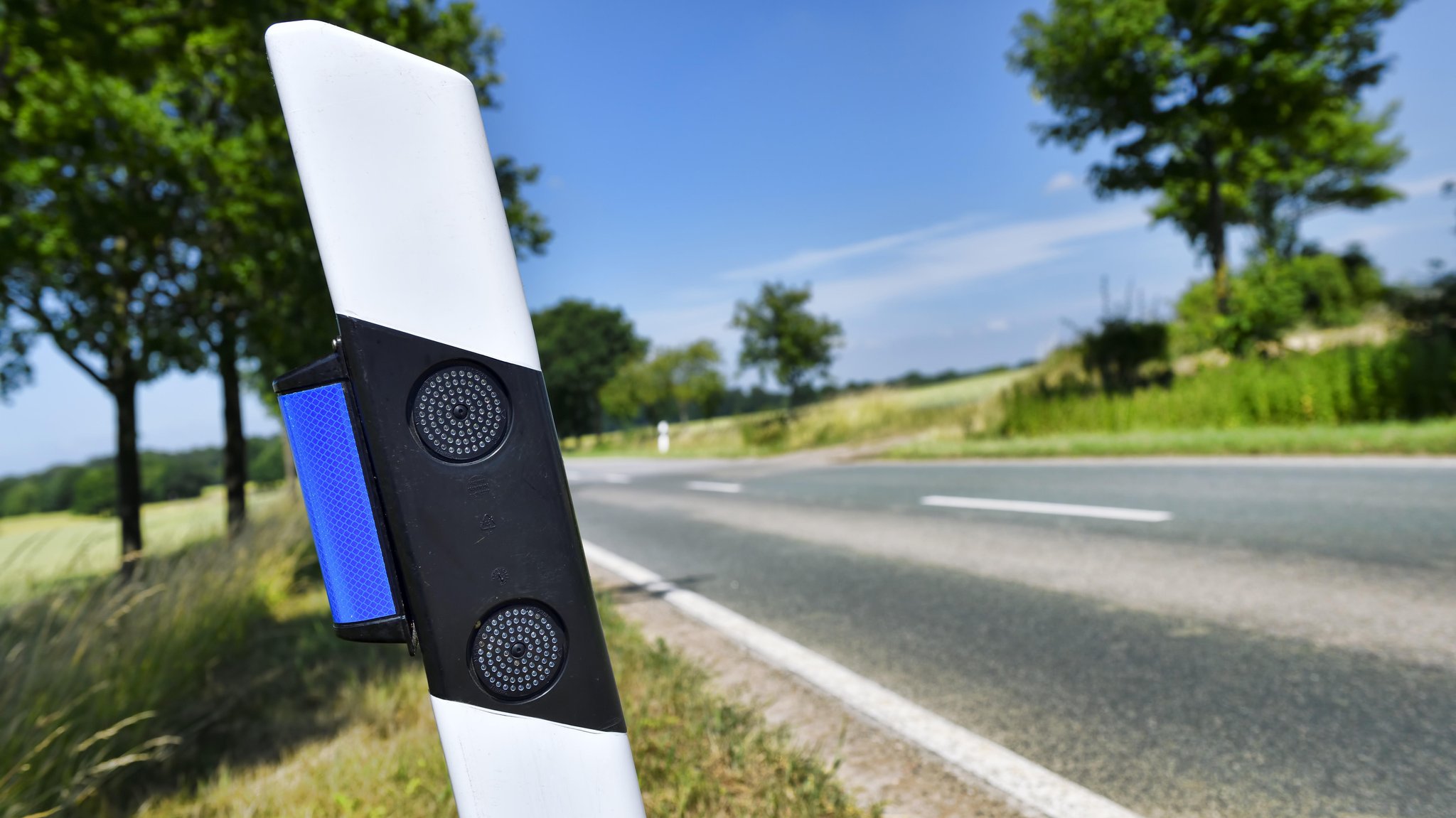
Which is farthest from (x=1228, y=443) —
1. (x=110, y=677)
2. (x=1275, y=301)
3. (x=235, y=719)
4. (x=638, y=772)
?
(x=110, y=677)

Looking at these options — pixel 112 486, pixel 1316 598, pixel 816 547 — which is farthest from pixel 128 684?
pixel 112 486

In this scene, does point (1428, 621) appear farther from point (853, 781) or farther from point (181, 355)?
point (181, 355)

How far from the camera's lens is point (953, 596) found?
16.6ft

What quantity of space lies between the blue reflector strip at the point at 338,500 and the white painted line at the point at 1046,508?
22.4 feet

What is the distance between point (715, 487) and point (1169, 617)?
9438mm

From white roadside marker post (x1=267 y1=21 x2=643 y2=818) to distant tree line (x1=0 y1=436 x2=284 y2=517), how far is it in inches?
295

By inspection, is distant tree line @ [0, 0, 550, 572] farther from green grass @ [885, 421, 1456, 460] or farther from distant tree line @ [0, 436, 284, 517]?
green grass @ [885, 421, 1456, 460]

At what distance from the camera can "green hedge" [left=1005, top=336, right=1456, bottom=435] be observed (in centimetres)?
1120

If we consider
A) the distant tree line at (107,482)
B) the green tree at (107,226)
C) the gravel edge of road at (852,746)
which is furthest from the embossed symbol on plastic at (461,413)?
the distant tree line at (107,482)

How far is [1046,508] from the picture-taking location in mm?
7684

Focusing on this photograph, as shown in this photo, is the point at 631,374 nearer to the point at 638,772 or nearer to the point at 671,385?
the point at 671,385

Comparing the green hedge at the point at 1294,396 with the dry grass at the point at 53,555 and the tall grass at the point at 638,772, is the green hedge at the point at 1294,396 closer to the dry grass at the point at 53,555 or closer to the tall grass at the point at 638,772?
the tall grass at the point at 638,772

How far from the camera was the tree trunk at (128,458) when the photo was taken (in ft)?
30.6

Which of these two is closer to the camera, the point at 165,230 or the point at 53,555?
the point at 53,555
